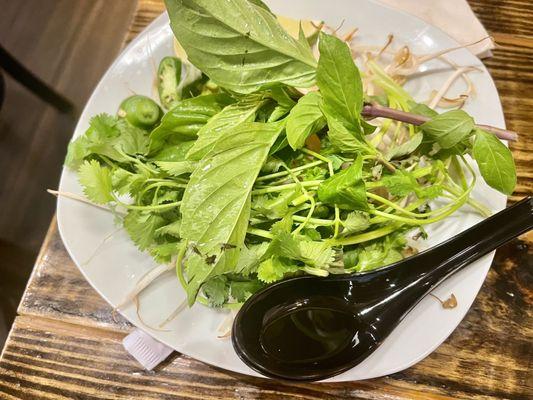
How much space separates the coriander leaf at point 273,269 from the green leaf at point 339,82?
25cm

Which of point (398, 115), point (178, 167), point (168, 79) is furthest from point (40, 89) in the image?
point (398, 115)

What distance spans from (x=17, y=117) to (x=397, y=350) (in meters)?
1.68

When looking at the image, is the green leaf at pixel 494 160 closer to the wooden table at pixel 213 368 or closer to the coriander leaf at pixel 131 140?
the wooden table at pixel 213 368

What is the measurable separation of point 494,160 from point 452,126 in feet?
0.29

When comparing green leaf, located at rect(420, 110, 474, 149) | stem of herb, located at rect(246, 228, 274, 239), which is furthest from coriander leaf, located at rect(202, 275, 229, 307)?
green leaf, located at rect(420, 110, 474, 149)

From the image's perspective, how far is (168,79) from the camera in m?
1.11

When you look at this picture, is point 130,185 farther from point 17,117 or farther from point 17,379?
point 17,117

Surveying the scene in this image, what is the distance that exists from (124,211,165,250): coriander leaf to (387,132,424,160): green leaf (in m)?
0.44

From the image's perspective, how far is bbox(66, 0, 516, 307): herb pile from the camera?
0.81m

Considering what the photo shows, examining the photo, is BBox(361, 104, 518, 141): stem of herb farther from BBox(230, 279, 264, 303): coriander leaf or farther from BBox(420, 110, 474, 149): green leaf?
BBox(230, 279, 264, 303): coriander leaf

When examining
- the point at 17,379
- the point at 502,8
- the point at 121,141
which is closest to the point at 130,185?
the point at 121,141

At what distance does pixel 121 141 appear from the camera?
1.00m

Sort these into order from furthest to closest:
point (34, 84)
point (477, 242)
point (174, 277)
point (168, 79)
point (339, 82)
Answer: point (34, 84) < point (168, 79) < point (174, 277) < point (477, 242) < point (339, 82)

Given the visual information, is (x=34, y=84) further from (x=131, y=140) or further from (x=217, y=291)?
(x=217, y=291)
